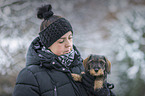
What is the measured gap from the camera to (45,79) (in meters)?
1.06

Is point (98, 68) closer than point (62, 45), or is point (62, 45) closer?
point (98, 68)

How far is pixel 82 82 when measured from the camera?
3.65 ft

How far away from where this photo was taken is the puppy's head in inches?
38.9

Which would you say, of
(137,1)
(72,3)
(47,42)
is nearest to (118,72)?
(137,1)

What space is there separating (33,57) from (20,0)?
5.26ft

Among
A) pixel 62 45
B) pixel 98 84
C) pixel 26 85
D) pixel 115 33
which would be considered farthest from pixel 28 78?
pixel 115 33

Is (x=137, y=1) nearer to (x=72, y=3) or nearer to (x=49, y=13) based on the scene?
(x=72, y=3)

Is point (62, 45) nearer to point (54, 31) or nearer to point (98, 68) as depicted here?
point (54, 31)

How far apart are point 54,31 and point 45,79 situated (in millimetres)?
384

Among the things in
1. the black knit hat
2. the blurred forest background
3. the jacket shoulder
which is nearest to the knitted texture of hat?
the black knit hat

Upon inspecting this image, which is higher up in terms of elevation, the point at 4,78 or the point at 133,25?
the point at 133,25

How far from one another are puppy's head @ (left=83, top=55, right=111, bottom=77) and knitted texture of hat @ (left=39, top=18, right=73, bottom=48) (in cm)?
31

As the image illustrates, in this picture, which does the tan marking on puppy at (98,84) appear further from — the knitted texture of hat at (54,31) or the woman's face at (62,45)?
the knitted texture of hat at (54,31)

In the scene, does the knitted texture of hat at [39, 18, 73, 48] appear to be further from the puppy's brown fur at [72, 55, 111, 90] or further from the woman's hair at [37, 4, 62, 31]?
the puppy's brown fur at [72, 55, 111, 90]
